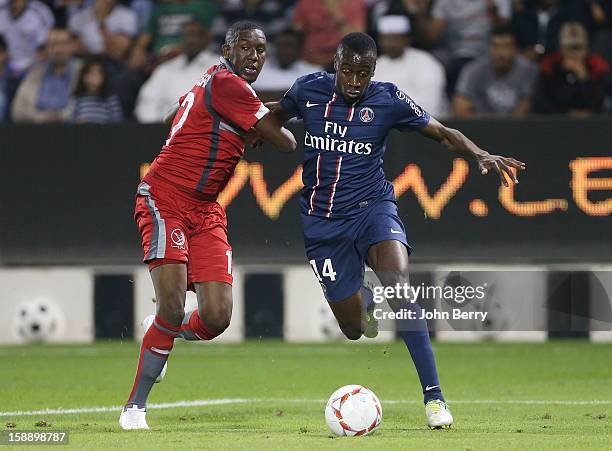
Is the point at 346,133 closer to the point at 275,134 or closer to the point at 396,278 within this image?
the point at 275,134

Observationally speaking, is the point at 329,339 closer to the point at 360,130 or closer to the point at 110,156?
the point at 110,156

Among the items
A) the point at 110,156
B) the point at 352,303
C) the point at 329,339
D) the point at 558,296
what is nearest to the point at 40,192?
the point at 110,156

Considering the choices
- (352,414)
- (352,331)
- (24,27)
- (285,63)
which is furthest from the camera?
(24,27)

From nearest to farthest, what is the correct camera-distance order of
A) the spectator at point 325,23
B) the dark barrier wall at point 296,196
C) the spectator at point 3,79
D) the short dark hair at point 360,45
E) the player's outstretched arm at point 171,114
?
the short dark hair at point 360,45, the player's outstretched arm at point 171,114, the dark barrier wall at point 296,196, the spectator at point 325,23, the spectator at point 3,79

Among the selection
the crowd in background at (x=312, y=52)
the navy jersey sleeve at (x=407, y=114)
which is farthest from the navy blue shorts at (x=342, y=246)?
the crowd in background at (x=312, y=52)

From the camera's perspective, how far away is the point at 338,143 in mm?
8711

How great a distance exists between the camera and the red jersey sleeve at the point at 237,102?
8.18m

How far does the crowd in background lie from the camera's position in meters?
14.8

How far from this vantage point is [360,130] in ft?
28.4

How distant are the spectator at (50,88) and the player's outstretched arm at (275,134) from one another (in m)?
7.67

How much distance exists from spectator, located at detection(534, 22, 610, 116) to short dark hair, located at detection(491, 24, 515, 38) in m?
0.54

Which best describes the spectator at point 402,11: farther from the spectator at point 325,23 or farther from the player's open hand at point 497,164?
the player's open hand at point 497,164

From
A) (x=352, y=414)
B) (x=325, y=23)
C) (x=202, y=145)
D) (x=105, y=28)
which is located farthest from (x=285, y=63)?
(x=352, y=414)

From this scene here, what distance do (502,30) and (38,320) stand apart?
5947mm
